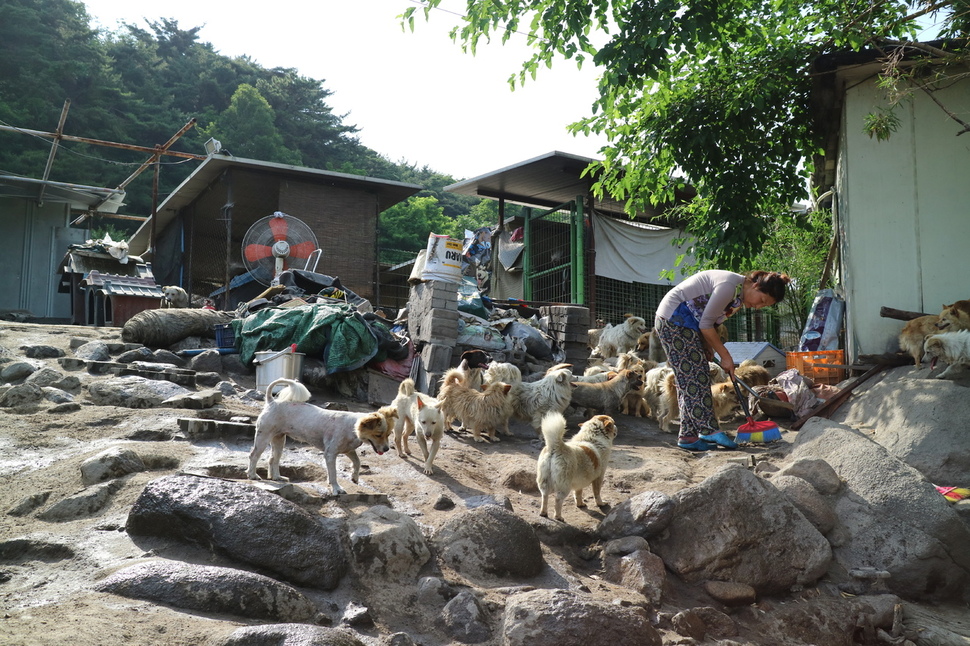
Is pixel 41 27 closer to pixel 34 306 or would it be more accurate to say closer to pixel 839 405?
pixel 34 306

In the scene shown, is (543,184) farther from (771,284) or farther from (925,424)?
(925,424)

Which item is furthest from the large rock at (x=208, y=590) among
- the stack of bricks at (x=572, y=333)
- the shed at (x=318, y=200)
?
the shed at (x=318, y=200)

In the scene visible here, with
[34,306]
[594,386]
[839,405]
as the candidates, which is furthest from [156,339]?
[34,306]

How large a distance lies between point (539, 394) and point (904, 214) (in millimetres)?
4416

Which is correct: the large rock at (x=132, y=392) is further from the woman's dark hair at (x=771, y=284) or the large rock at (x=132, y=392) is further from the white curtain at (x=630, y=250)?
the white curtain at (x=630, y=250)

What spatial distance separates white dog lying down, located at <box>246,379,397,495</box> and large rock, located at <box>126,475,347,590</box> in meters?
0.93

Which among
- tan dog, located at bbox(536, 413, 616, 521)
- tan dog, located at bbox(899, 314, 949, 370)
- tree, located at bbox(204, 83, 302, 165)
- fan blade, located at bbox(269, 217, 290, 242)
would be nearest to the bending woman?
tan dog, located at bbox(536, 413, 616, 521)

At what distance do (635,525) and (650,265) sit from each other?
37.1ft

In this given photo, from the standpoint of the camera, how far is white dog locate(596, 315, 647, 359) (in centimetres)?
1225

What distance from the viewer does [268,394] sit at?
5312 mm

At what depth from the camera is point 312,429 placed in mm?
5156

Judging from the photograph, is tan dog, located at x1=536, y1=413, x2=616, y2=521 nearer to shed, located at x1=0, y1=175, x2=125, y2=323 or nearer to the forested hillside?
shed, located at x1=0, y1=175, x2=125, y2=323

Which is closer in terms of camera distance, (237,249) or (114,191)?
(114,191)

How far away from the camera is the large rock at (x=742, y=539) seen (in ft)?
15.8
